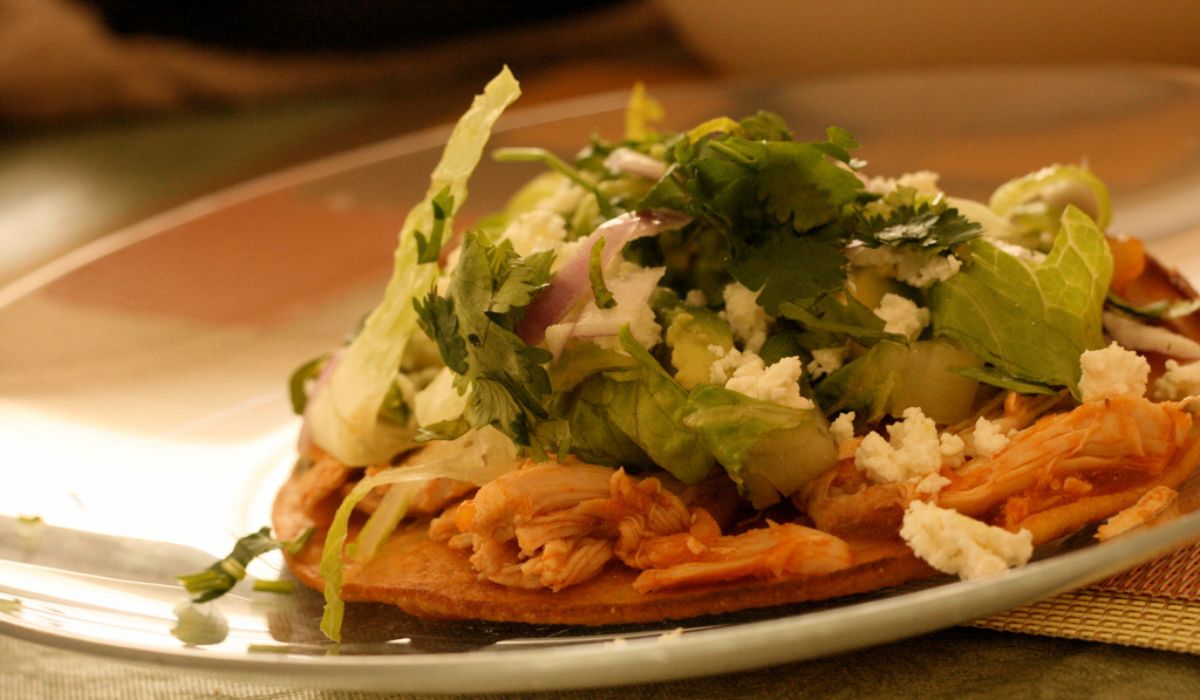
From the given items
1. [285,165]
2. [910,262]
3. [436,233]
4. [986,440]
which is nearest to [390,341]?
[436,233]

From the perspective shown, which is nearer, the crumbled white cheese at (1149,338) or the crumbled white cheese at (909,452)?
the crumbled white cheese at (909,452)

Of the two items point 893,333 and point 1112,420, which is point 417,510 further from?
point 1112,420

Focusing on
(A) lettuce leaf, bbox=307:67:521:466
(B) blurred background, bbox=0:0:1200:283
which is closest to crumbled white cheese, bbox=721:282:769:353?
(A) lettuce leaf, bbox=307:67:521:466

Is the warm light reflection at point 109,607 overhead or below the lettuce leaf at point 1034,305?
below

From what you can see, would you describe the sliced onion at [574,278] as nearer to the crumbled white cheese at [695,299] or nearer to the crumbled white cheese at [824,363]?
the crumbled white cheese at [695,299]

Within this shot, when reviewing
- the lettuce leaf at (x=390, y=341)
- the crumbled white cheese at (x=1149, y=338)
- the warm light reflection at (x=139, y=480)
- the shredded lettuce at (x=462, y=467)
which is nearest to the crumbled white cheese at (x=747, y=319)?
the shredded lettuce at (x=462, y=467)

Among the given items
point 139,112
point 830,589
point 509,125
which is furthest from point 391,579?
point 139,112

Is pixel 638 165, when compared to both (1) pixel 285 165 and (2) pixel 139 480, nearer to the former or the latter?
(2) pixel 139 480

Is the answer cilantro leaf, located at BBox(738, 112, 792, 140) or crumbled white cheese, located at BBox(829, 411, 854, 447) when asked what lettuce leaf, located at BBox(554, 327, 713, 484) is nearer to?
crumbled white cheese, located at BBox(829, 411, 854, 447)
